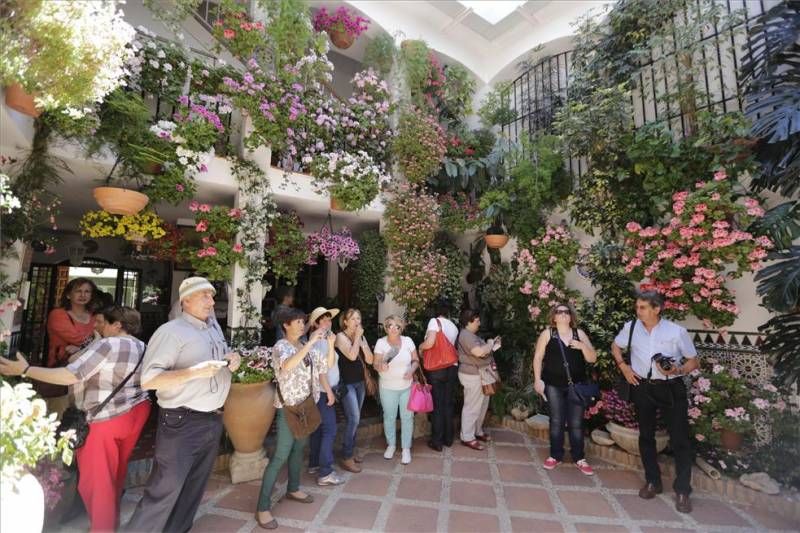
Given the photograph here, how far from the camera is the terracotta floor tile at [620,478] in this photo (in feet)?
13.0

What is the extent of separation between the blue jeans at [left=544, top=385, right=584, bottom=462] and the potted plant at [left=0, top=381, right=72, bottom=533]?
428cm

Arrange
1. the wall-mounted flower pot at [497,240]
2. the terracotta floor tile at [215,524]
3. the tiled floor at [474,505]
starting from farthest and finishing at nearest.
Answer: the wall-mounted flower pot at [497,240] < the tiled floor at [474,505] < the terracotta floor tile at [215,524]

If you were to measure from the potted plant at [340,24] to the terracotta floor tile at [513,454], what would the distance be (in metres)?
6.63

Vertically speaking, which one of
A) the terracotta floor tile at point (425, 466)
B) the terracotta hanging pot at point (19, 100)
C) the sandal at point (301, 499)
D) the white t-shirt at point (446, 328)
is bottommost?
the terracotta floor tile at point (425, 466)

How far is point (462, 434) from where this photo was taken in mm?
5016

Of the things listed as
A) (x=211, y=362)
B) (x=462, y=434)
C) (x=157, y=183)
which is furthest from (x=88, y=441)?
(x=462, y=434)

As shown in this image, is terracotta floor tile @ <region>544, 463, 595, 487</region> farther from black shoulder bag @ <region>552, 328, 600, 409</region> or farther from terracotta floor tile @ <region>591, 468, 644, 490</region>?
black shoulder bag @ <region>552, 328, 600, 409</region>

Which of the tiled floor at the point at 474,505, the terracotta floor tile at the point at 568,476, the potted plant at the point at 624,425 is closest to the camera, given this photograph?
the tiled floor at the point at 474,505

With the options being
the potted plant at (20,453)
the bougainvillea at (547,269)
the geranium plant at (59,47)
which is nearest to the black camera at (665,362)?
the bougainvillea at (547,269)

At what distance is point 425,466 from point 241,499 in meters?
1.95

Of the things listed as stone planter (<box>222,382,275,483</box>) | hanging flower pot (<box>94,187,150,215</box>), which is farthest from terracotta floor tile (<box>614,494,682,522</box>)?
hanging flower pot (<box>94,187,150,215</box>)

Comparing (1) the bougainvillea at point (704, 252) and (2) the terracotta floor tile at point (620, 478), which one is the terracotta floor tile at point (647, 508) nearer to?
(2) the terracotta floor tile at point (620, 478)

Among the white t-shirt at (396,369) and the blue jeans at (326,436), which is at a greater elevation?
the white t-shirt at (396,369)

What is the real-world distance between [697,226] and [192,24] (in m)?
8.36
